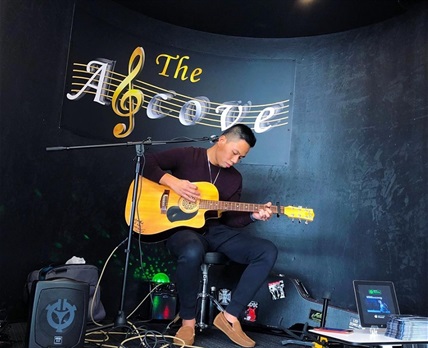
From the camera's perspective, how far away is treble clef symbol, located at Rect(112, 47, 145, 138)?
11.0 feet

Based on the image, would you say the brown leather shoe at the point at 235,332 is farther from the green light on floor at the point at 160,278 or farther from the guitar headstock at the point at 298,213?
the green light on floor at the point at 160,278

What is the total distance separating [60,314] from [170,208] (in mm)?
1004

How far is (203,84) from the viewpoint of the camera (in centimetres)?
373

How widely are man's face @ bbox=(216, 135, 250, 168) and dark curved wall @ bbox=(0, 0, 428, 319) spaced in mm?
864

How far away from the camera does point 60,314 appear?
179cm

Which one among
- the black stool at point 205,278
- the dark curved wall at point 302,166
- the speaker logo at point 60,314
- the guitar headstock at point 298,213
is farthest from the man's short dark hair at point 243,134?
the speaker logo at point 60,314

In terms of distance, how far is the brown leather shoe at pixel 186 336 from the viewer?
2.28m

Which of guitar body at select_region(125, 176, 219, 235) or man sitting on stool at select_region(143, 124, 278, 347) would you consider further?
guitar body at select_region(125, 176, 219, 235)

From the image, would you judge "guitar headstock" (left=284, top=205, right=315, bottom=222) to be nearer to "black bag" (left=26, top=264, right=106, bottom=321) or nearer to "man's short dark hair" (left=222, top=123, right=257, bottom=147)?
"man's short dark hair" (left=222, top=123, right=257, bottom=147)

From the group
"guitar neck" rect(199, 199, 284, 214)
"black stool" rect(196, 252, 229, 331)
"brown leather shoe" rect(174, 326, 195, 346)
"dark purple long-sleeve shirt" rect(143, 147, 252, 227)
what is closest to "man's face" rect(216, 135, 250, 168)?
"dark purple long-sleeve shirt" rect(143, 147, 252, 227)

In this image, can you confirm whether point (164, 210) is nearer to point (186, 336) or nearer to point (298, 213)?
point (186, 336)

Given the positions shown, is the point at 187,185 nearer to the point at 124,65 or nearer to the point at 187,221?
the point at 187,221

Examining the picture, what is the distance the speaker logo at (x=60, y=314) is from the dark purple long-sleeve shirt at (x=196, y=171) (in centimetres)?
106

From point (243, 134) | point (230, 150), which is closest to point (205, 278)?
point (230, 150)
